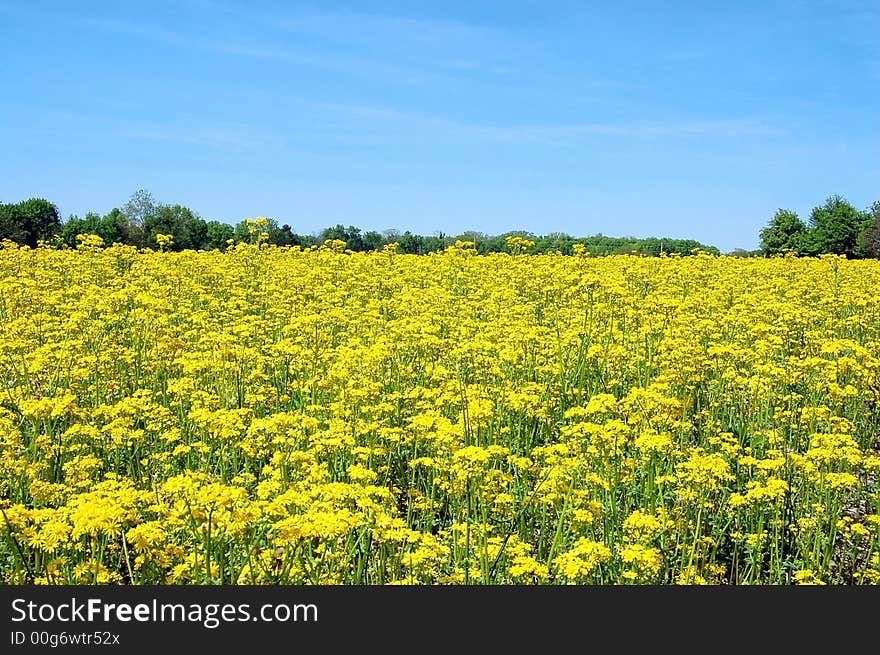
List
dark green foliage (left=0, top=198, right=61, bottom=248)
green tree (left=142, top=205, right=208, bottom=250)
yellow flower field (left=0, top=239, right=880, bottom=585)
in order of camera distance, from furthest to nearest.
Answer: dark green foliage (left=0, top=198, right=61, bottom=248) → green tree (left=142, top=205, right=208, bottom=250) → yellow flower field (left=0, top=239, right=880, bottom=585)

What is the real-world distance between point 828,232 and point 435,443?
7540 cm

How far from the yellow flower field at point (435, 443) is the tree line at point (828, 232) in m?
60.8

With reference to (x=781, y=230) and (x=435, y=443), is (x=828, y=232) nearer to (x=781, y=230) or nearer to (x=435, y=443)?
(x=781, y=230)

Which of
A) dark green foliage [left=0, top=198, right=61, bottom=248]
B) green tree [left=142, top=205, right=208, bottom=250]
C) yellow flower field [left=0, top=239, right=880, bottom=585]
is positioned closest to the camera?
yellow flower field [left=0, top=239, right=880, bottom=585]

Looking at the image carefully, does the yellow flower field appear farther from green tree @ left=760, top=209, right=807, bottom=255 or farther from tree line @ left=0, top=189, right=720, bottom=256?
green tree @ left=760, top=209, right=807, bottom=255

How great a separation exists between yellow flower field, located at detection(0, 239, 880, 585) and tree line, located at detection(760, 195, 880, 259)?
60.8 metres

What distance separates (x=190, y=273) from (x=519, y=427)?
1048cm

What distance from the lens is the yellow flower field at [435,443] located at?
4.35 metres

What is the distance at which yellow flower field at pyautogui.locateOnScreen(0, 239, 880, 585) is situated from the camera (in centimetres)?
435

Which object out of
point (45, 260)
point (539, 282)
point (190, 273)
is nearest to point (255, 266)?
point (190, 273)

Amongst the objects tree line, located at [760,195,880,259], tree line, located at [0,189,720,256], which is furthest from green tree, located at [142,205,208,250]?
tree line, located at [760,195,880,259]

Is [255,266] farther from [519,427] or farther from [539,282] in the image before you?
[519,427]

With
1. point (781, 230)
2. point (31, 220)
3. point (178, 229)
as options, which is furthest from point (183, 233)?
point (781, 230)

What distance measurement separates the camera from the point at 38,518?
396 centimetres
